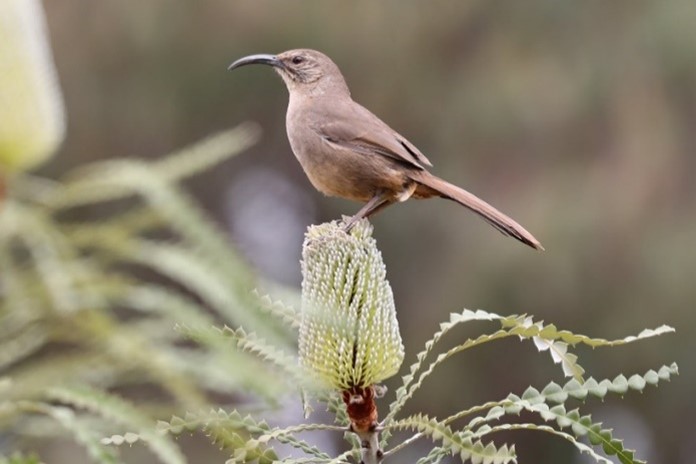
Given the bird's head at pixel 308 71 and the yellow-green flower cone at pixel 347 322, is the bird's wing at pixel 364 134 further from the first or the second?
the yellow-green flower cone at pixel 347 322

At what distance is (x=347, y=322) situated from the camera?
4.81 ft

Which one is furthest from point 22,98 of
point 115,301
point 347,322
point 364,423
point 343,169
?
point 364,423

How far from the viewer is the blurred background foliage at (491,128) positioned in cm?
854

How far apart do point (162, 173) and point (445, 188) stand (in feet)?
2.41

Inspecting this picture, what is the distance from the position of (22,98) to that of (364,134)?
2.29 feet

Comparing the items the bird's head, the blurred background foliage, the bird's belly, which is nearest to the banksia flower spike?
the bird's belly

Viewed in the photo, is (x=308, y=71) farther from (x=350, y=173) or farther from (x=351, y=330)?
(x=351, y=330)

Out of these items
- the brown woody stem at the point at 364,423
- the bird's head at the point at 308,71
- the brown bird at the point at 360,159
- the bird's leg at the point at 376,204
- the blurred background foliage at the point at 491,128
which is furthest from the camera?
the blurred background foliage at the point at 491,128

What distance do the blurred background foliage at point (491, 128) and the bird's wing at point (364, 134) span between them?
5523 millimetres

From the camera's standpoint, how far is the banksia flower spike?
4.70ft

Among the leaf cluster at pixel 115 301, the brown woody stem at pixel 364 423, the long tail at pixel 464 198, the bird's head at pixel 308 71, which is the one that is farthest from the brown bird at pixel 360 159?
the brown woody stem at pixel 364 423

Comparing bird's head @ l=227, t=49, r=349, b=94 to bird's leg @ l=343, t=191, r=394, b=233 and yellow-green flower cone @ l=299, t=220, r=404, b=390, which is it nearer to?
bird's leg @ l=343, t=191, r=394, b=233

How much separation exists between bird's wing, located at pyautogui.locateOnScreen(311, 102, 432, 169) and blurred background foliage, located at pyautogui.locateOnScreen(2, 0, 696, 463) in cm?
552

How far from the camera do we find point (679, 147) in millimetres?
8844
